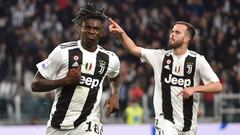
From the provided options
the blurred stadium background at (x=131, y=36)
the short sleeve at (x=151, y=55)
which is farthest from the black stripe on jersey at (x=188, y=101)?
the blurred stadium background at (x=131, y=36)

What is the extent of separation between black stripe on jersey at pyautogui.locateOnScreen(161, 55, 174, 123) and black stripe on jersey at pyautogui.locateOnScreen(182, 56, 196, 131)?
0.17 metres

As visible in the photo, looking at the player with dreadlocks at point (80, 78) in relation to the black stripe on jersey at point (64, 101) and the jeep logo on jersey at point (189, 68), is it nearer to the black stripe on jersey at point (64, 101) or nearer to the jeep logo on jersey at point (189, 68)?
the black stripe on jersey at point (64, 101)

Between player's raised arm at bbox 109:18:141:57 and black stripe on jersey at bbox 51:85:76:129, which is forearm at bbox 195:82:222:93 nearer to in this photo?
player's raised arm at bbox 109:18:141:57

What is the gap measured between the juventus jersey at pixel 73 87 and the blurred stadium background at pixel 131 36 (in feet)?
28.8

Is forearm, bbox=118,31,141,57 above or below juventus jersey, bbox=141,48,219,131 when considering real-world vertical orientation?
above

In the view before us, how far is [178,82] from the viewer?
9219 mm

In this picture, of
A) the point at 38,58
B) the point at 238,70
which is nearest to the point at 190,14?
the point at 238,70

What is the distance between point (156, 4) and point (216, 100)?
514cm

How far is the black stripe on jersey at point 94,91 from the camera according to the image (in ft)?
26.6

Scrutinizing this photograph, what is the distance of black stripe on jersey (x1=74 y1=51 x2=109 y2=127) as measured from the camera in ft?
26.6

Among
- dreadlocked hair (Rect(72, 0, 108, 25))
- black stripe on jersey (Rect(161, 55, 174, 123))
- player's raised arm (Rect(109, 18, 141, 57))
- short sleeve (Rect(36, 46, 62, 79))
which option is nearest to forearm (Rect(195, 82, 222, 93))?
black stripe on jersey (Rect(161, 55, 174, 123))

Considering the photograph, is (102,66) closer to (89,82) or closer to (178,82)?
(89,82)

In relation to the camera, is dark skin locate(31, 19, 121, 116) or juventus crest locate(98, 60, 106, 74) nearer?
dark skin locate(31, 19, 121, 116)

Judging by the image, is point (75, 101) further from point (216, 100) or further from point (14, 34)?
point (14, 34)
